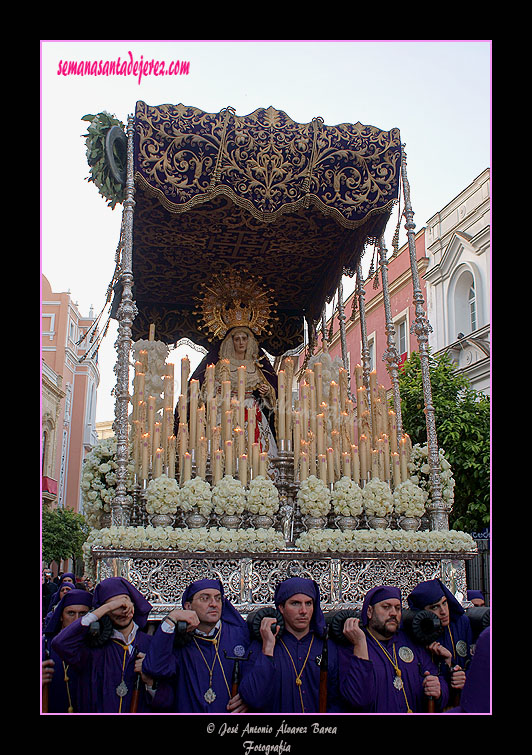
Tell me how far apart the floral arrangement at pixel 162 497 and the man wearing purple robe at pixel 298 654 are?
1.82 meters

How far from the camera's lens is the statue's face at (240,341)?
807 cm

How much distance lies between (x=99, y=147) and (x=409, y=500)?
162 inches

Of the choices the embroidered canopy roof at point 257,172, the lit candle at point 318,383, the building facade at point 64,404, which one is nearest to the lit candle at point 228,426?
the lit candle at point 318,383

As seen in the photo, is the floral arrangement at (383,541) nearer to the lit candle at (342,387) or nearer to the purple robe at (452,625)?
the purple robe at (452,625)

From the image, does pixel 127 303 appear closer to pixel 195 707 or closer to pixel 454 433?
pixel 195 707

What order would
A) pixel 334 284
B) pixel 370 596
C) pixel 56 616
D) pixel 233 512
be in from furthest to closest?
pixel 334 284
pixel 233 512
pixel 56 616
pixel 370 596

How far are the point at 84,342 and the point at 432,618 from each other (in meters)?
5.39

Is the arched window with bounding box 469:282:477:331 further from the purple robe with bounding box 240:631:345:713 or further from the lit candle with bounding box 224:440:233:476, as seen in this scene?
the purple robe with bounding box 240:631:345:713

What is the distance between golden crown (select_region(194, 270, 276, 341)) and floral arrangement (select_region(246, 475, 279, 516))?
3.04 metres

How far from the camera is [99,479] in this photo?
644cm

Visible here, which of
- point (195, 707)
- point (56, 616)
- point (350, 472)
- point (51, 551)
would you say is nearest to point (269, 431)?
point (350, 472)

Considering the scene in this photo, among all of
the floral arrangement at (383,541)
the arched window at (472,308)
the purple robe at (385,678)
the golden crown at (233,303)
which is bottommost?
the purple robe at (385,678)

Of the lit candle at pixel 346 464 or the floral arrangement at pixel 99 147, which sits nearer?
the lit candle at pixel 346 464

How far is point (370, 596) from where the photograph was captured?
12.7 feet
